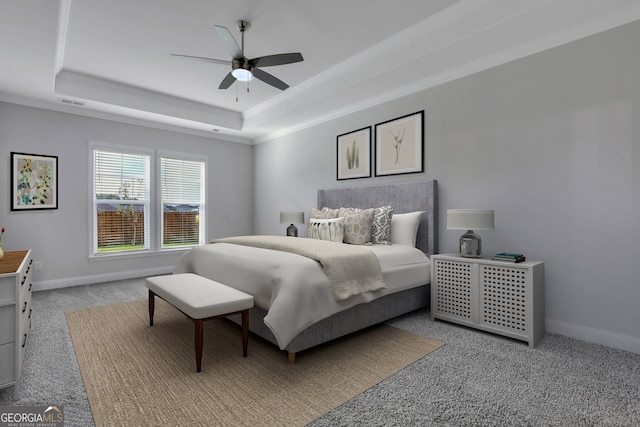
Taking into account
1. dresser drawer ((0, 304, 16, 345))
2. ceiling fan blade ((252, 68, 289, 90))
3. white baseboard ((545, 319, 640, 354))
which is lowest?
white baseboard ((545, 319, 640, 354))

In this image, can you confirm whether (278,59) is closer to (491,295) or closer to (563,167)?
(563,167)

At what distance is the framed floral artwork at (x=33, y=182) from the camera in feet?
13.9

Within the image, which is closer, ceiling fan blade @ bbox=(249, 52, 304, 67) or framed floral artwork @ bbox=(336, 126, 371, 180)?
ceiling fan blade @ bbox=(249, 52, 304, 67)

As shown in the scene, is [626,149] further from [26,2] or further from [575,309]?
[26,2]

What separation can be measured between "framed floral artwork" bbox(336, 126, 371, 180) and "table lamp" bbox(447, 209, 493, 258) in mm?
1750

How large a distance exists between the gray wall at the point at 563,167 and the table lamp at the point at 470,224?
36cm

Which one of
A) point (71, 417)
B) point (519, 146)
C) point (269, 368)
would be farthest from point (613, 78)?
point (71, 417)

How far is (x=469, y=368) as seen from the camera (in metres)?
2.23

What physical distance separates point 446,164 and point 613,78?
150 centimetres

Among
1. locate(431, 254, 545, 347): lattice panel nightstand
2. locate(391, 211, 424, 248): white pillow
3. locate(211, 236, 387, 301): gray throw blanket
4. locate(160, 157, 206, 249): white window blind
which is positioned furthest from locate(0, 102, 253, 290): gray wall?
locate(431, 254, 545, 347): lattice panel nightstand

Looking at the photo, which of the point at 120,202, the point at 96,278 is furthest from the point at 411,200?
the point at 96,278

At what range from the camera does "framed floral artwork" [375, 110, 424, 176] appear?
3.90 m

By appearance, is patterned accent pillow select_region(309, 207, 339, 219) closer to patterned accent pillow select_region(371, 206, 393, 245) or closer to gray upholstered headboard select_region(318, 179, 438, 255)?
gray upholstered headboard select_region(318, 179, 438, 255)

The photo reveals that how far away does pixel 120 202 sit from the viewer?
5.18 metres
